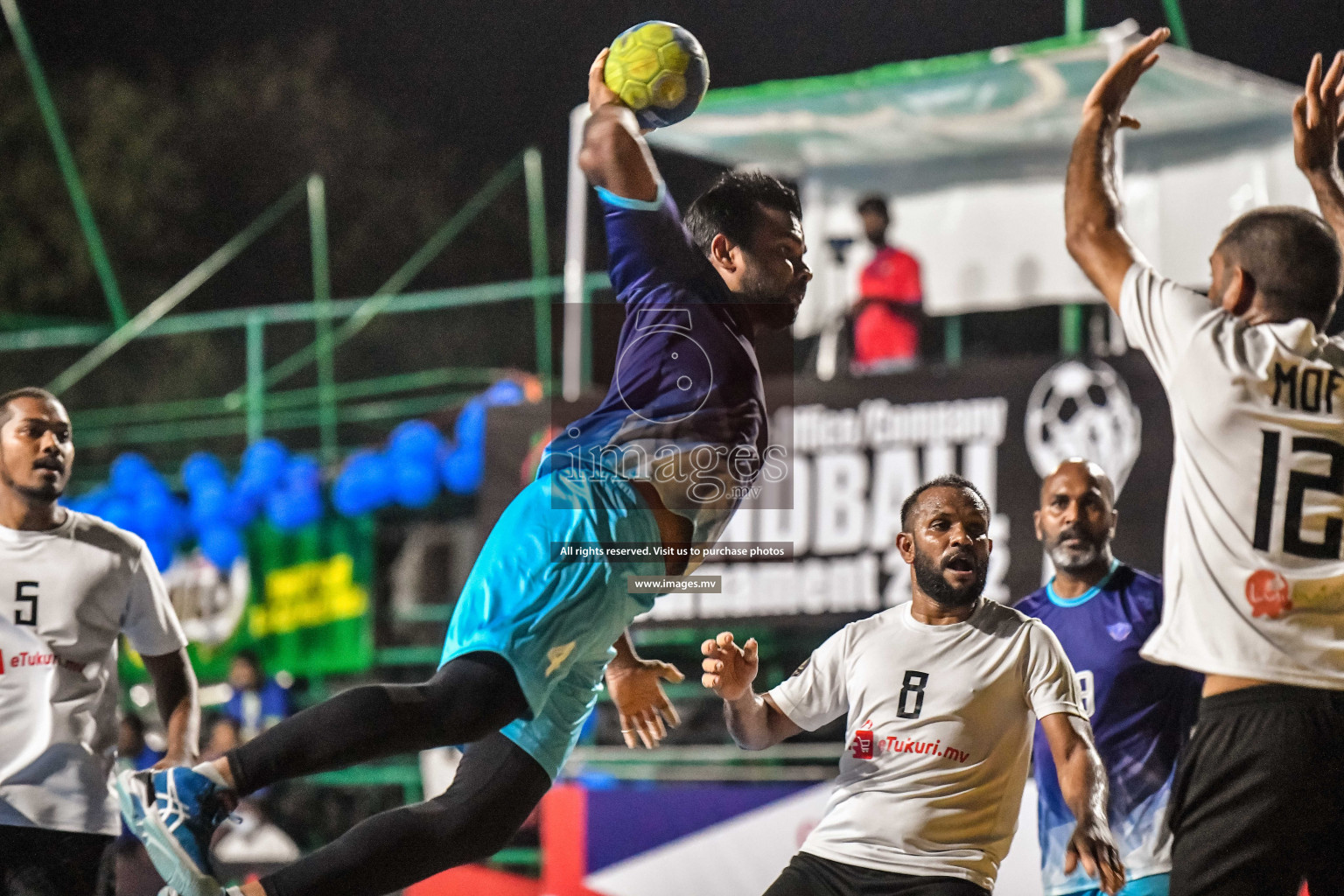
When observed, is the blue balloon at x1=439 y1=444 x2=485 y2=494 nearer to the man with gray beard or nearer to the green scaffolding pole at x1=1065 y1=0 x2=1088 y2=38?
the green scaffolding pole at x1=1065 y1=0 x2=1088 y2=38

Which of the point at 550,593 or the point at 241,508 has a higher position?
the point at 550,593

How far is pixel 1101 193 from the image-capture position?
151 inches

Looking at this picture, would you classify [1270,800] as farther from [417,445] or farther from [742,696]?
[417,445]

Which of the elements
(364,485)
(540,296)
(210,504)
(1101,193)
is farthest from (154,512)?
(1101,193)

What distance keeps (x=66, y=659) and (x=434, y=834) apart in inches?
65.5

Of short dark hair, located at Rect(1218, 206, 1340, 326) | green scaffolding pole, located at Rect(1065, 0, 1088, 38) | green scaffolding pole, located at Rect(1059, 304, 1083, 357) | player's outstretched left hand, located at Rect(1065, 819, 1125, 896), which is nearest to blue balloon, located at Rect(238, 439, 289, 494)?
green scaffolding pole, located at Rect(1059, 304, 1083, 357)

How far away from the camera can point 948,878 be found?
4.52 metres

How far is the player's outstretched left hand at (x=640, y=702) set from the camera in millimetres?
4711

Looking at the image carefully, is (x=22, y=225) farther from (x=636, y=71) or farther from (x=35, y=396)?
(x=636, y=71)

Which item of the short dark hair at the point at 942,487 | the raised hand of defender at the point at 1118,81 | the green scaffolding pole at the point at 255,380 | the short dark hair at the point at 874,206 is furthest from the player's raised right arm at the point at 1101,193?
the green scaffolding pole at the point at 255,380

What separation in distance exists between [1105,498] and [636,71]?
2.46 metres

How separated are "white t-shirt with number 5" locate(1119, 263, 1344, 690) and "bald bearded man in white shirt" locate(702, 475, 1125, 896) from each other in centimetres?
88

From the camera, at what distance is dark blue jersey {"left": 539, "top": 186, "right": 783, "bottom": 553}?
4.21 meters

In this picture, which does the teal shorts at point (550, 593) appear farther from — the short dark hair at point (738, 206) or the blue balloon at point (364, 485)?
the blue balloon at point (364, 485)
